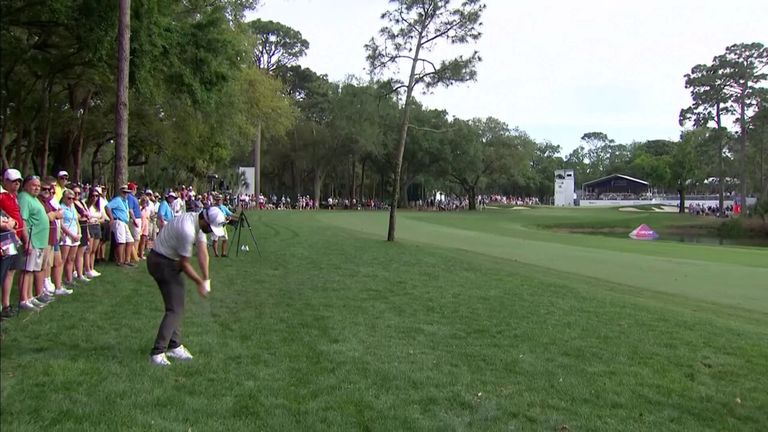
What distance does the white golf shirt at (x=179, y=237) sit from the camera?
5.79 meters

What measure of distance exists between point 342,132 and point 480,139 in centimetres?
1831

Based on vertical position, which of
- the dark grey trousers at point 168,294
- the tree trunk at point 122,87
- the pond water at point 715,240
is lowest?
the pond water at point 715,240

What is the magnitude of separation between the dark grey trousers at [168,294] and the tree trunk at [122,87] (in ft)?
25.1

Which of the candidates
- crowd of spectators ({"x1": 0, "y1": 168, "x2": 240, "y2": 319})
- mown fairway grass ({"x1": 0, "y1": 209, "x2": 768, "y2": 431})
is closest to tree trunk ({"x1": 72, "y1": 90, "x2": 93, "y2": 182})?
crowd of spectators ({"x1": 0, "y1": 168, "x2": 240, "y2": 319})

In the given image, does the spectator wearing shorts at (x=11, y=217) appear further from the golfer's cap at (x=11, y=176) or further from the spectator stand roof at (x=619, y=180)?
the spectator stand roof at (x=619, y=180)

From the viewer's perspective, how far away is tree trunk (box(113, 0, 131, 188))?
12391 millimetres

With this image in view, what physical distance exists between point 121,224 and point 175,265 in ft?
23.1

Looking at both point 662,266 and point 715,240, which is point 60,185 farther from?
point 715,240

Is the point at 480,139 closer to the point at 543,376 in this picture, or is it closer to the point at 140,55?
the point at 140,55

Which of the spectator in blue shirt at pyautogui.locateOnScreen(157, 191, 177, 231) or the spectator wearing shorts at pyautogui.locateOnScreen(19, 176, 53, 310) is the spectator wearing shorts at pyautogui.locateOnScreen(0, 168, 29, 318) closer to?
the spectator wearing shorts at pyautogui.locateOnScreen(19, 176, 53, 310)

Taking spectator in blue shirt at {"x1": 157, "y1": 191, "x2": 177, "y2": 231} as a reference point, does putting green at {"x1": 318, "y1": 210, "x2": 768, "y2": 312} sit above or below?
below

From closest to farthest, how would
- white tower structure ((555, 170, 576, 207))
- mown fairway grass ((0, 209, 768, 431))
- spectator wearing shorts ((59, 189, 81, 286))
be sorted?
mown fairway grass ((0, 209, 768, 431)) → spectator wearing shorts ((59, 189, 81, 286)) → white tower structure ((555, 170, 576, 207))

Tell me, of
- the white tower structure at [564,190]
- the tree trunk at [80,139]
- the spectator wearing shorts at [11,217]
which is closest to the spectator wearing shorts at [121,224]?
the spectator wearing shorts at [11,217]

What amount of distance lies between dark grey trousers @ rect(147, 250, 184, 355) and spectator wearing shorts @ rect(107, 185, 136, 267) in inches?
262
